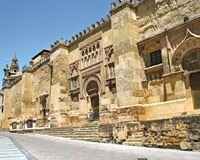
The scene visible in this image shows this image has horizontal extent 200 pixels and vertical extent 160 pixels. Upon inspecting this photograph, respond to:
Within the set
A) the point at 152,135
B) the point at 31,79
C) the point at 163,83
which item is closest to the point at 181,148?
the point at 152,135

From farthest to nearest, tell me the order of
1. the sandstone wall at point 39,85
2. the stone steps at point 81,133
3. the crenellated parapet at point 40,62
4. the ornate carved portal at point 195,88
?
the crenellated parapet at point 40,62 → the sandstone wall at point 39,85 → the stone steps at point 81,133 → the ornate carved portal at point 195,88

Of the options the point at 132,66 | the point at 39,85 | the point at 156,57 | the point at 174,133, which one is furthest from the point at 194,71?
the point at 39,85

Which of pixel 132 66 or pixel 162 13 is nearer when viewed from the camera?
pixel 162 13

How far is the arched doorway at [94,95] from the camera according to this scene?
13.7m

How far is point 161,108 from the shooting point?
946 centimetres

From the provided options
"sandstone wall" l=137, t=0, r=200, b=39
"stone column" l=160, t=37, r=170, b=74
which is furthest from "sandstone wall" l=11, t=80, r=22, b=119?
"stone column" l=160, t=37, r=170, b=74

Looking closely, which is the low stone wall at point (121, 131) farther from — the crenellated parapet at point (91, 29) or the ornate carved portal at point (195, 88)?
the crenellated parapet at point (91, 29)

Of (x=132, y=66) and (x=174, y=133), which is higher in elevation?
(x=132, y=66)

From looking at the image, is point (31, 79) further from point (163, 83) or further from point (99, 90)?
point (163, 83)

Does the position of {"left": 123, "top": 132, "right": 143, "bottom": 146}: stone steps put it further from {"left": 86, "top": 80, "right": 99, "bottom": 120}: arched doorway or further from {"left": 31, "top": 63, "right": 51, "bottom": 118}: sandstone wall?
{"left": 31, "top": 63, "right": 51, "bottom": 118}: sandstone wall

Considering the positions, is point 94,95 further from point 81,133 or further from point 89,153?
point 89,153

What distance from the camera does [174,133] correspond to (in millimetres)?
6727

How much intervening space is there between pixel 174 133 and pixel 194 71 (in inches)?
129

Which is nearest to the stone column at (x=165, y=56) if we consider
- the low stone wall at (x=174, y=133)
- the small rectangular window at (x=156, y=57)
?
the small rectangular window at (x=156, y=57)
